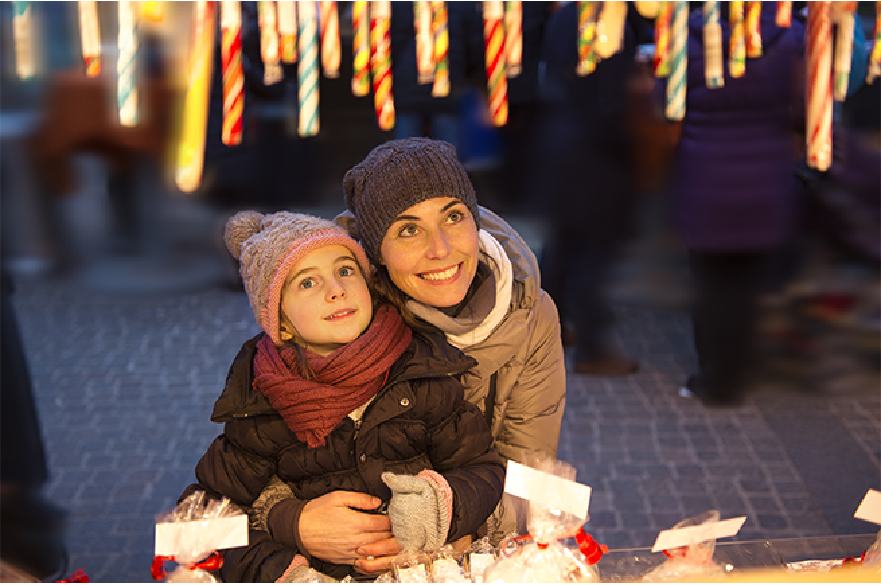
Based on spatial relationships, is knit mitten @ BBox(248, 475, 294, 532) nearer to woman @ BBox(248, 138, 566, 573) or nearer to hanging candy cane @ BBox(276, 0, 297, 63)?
woman @ BBox(248, 138, 566, 573)

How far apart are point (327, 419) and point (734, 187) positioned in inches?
109

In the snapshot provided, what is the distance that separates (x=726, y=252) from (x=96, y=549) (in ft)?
9.57

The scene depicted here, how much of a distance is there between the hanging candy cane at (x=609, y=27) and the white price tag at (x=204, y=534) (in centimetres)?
105

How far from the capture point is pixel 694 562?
68.1 inches

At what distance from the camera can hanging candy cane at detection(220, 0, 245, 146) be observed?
61.9 inches

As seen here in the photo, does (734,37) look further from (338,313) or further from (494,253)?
(338,313)

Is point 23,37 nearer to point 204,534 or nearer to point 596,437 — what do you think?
point 204,534

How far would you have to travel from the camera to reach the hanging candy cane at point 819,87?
172cm

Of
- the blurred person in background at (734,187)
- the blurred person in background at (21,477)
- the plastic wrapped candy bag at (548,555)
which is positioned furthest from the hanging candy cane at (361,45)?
the blurred person in background at (734,187)

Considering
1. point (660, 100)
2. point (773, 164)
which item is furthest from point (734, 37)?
point (660, 100)

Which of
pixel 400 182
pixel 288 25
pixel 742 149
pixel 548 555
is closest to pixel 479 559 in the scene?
pixel 548 555

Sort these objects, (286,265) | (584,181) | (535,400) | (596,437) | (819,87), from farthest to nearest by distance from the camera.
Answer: (584,181) < (596,437) < (535,400) < (286,265) < (819,87)

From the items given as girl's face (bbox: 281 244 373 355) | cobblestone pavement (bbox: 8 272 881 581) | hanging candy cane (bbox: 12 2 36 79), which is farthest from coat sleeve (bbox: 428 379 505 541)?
cobblestone pavement (bbox: 8 272 881 581)

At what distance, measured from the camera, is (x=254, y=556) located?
72.6 inches
